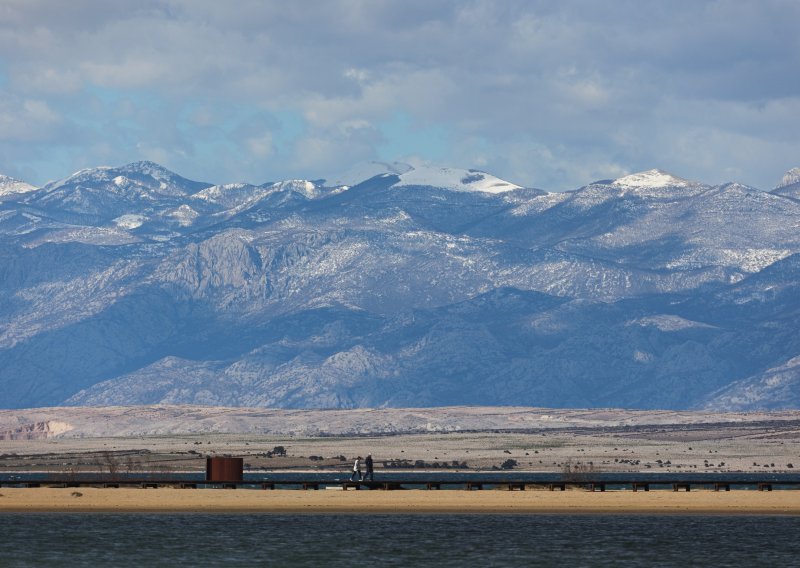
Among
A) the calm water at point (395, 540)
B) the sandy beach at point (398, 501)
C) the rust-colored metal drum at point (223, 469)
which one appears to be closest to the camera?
the calm water at point (395, 540)

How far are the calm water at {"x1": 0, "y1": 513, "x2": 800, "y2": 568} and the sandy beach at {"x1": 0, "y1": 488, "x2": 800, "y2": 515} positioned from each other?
11.9ft

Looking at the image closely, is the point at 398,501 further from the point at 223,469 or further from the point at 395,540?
the point at 395,540

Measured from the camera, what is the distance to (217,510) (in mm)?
97938

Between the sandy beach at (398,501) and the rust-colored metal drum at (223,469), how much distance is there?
810 centimetres

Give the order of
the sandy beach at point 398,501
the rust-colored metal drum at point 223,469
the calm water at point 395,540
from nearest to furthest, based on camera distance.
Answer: the calm water at point 395,540 < the sandy beach at point 398,501 < the rust-colored metal drum at point 223,469

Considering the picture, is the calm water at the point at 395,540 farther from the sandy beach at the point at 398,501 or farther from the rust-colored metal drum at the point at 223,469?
the rust-colored metal drum at the point at 223,469

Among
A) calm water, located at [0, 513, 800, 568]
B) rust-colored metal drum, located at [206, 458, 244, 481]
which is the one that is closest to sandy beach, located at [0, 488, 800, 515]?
calm water, located at [0, 513, 800, 568]

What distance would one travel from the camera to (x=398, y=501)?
9888 centimetres

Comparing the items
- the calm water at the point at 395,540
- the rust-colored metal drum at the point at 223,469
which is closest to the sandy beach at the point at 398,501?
the calm water at the point at 395,540

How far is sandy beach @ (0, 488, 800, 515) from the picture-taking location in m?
96.8

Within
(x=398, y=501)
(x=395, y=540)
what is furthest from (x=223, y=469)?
(x=395, y=540)

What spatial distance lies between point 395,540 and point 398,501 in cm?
1951

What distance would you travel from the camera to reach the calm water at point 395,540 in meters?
71.1

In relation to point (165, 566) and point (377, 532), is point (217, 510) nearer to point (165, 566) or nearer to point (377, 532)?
point (377, 532)
